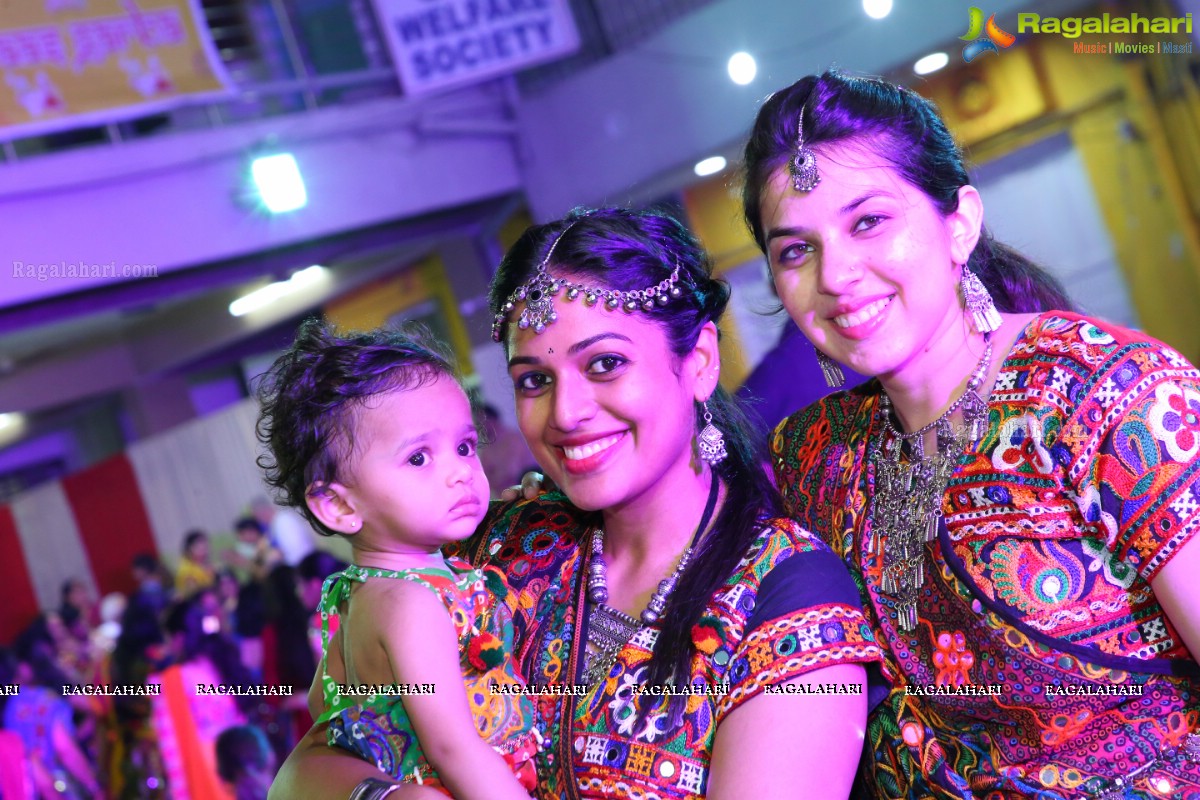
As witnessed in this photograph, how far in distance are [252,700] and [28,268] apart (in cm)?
245

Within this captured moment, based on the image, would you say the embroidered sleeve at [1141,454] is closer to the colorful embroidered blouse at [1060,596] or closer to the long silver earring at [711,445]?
the colorful embroidered blouse at [1060,596]

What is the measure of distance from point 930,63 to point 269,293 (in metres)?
5.35

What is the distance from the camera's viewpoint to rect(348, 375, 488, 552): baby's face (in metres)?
1.72

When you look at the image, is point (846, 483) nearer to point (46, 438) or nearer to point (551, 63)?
point (551, 63)

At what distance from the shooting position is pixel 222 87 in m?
5.51

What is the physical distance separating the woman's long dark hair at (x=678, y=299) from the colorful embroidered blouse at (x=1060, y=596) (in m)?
0.31

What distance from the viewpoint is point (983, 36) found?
5582mm

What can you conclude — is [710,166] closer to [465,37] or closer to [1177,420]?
[465,37]

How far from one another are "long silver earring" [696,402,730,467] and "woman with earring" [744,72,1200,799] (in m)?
0.23

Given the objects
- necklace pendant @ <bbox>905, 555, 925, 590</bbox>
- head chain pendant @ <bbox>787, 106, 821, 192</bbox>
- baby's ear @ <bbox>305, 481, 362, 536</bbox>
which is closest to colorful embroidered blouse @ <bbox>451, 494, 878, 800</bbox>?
necklace pendant @ <bbox>905, 555, 925, 590</bbox>

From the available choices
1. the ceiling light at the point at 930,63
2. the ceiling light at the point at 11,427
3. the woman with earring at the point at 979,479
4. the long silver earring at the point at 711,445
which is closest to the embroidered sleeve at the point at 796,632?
the woman with earring at the point at 979,479

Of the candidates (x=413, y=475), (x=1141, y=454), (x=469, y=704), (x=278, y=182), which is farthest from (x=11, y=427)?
(x=1141, y=454)

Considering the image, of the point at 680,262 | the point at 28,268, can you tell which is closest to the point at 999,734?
the point at 680,262

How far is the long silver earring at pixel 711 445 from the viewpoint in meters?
1.81
